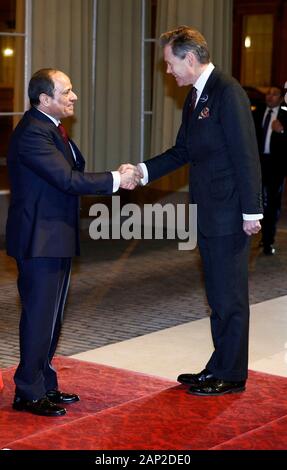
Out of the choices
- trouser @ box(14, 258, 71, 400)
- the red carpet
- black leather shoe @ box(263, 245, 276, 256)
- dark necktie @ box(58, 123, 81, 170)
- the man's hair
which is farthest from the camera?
black leather shoe @ box(263, 245, 276, 256)

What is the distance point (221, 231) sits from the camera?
5.27 meters

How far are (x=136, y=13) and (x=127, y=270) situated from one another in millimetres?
3967

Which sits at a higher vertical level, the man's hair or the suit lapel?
the man's hair

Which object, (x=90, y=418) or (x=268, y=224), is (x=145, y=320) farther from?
(x=268, y=224)

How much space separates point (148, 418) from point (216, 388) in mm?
593

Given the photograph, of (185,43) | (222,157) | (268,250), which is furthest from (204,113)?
(268,250)

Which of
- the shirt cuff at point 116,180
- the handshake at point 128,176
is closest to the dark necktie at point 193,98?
the handshake at point 128,176

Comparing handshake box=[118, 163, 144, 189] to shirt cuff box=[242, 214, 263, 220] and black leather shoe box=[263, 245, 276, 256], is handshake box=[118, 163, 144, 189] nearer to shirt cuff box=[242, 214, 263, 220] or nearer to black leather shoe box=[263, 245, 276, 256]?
shirt cuff box=[242, 214, 263, 220]

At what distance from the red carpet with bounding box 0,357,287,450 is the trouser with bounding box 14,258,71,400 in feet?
0.60

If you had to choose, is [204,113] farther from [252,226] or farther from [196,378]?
[196,378]

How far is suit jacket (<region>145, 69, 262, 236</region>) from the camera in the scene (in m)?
5.14

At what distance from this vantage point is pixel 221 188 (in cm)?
526

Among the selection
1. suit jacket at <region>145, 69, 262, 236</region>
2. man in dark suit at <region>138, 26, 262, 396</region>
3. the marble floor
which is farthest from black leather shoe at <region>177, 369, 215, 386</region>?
suit jacket at <region>145, 69, 262, 236</region>

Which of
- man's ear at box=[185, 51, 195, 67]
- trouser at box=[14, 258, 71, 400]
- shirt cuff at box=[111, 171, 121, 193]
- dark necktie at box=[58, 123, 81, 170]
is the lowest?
trouser at box=[14, 258, 71, 400]
